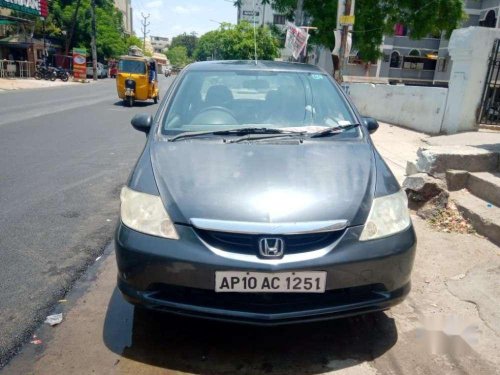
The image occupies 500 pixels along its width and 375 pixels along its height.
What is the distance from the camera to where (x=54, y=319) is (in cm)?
283

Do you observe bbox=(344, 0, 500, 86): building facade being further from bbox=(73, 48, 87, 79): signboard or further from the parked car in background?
the parked car in background

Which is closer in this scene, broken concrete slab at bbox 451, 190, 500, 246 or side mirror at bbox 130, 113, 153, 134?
side mirror at bbox 130, 113, 153, 134

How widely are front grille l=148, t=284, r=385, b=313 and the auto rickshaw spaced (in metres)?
17.0

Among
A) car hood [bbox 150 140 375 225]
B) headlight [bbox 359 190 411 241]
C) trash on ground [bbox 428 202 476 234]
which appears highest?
car hood [bbox 150 140 375 225]

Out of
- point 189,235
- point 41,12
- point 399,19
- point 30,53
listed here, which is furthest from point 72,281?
point 30,53

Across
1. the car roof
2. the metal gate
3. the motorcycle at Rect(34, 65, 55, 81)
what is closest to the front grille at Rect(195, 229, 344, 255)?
the car roof

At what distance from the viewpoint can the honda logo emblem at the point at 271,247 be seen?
2.21m

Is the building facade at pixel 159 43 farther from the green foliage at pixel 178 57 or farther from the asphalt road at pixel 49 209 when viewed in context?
the asphalt road at pixel 49 209

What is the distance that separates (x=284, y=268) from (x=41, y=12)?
37453 millimetres

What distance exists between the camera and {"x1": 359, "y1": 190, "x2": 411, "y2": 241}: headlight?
2.38 metres

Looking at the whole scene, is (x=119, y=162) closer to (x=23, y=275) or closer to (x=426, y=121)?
(x=23, y=275)

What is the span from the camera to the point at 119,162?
293 inches

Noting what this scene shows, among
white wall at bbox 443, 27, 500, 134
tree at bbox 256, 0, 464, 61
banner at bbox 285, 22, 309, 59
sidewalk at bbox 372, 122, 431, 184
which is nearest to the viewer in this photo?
sidewalk at bbox 372, 122, 431, 184

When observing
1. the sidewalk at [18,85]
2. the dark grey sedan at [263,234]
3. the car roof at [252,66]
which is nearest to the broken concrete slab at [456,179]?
the car roof at [252,66]
